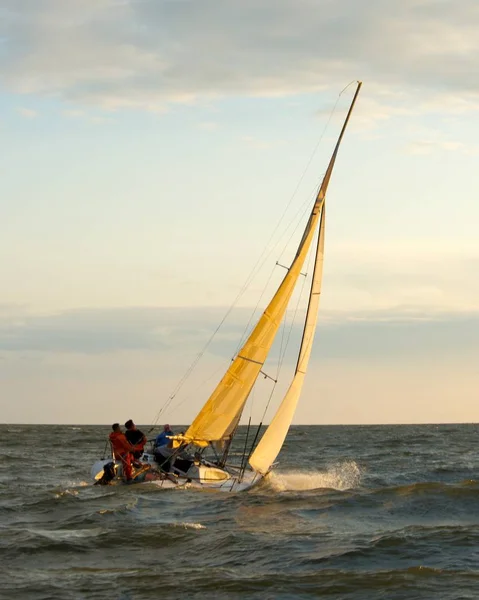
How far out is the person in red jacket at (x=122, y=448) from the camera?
2470 cm

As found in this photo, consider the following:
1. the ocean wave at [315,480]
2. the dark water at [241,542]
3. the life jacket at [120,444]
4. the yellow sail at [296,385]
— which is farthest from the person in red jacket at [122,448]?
the ocean wave at [315,480]

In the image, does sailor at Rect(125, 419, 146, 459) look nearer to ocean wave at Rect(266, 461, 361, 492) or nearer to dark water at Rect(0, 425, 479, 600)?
dark water at Rect(0, 425, 479, 600)

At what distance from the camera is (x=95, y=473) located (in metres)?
26.0

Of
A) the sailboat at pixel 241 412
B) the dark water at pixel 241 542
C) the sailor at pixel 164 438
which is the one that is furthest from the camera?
the sailor at pixel 164 438

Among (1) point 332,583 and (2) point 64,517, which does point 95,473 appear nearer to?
(2) point 64,517

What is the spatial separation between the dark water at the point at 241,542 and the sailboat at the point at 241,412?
0.59 m

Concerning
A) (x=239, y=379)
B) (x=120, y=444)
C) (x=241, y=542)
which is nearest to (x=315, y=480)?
(x=239, y=379)

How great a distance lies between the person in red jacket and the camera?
24.7 metres

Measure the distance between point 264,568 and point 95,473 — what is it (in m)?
11.1

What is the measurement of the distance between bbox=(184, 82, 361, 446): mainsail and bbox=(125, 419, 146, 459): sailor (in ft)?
3.57

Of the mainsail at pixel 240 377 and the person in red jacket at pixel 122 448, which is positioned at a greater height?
the mainsail at pixel 240 377

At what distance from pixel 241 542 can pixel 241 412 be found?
8622mm

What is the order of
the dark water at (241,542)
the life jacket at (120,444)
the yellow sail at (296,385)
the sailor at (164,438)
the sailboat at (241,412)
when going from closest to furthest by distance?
the dark water at (241,542), the life jacket at (120,444), the sailboat at (241,412), the yellow sail at (296,385), the sailor at (164,438)

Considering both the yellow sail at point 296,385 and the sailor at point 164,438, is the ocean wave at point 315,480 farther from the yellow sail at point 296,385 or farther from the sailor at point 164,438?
the sailor at point 164,438
